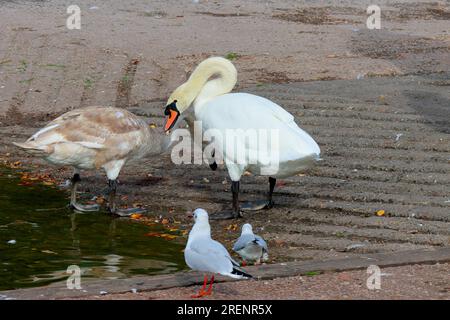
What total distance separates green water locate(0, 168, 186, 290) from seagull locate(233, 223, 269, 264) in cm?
58

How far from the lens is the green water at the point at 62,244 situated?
784 centimetres

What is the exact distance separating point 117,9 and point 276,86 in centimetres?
502

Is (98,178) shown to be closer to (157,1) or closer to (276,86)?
(276,86)

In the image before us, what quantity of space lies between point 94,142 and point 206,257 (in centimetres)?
311

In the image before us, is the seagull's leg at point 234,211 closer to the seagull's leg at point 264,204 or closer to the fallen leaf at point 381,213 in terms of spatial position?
the seagull's leg at point 264,204

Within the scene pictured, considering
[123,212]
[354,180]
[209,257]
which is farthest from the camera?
[354,180]

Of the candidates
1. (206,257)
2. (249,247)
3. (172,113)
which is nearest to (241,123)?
(172,113)

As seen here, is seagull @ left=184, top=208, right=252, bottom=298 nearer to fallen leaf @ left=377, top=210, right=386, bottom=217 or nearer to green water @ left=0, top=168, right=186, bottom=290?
green water @ left=0, top=168, right=186, bottom=290

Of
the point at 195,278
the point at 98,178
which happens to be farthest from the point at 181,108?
the point at 195,278

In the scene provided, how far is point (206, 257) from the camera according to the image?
6559 mm

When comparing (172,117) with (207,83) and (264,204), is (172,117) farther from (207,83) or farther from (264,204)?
(264,204)

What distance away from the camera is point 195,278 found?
277 inches

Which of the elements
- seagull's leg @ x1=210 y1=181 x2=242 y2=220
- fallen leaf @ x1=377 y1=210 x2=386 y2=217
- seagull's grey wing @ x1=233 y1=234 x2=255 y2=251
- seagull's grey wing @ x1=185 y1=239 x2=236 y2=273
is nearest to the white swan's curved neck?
seagull's leg @ x1=210 y1=181 x2=242 y2=220

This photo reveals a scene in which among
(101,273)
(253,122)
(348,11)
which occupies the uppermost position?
(348,11)
